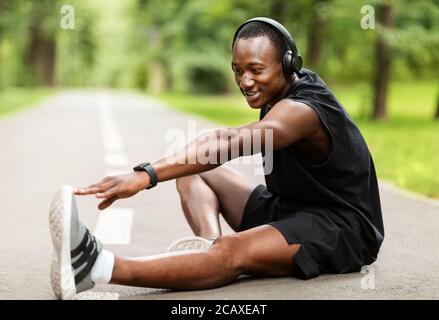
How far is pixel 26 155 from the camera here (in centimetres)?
1214

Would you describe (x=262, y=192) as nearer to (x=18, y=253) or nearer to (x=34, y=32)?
(x=18, y=253)

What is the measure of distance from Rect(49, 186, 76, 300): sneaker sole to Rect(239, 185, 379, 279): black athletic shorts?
1.12m

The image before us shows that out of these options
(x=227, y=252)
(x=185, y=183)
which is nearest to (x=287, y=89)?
(x=227, y=252)

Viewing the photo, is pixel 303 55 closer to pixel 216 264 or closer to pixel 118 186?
pixel 216 264

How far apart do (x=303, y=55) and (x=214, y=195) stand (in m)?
24.5

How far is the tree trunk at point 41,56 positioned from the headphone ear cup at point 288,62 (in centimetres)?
4854

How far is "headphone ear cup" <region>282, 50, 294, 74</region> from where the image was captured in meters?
4.28

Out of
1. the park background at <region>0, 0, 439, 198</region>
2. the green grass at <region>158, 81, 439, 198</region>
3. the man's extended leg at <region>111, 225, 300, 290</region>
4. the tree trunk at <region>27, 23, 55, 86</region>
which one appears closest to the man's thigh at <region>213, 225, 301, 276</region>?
the man's extended leg at <region>111, 225, 300, 290</region>

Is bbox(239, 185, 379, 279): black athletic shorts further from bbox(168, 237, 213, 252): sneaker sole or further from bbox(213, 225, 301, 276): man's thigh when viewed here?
bbox(168, 237, 213, 252): sneaker sole

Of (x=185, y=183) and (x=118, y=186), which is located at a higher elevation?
(x=118, y=186)

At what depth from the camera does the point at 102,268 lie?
386 cm

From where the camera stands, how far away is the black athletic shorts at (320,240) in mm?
4293
